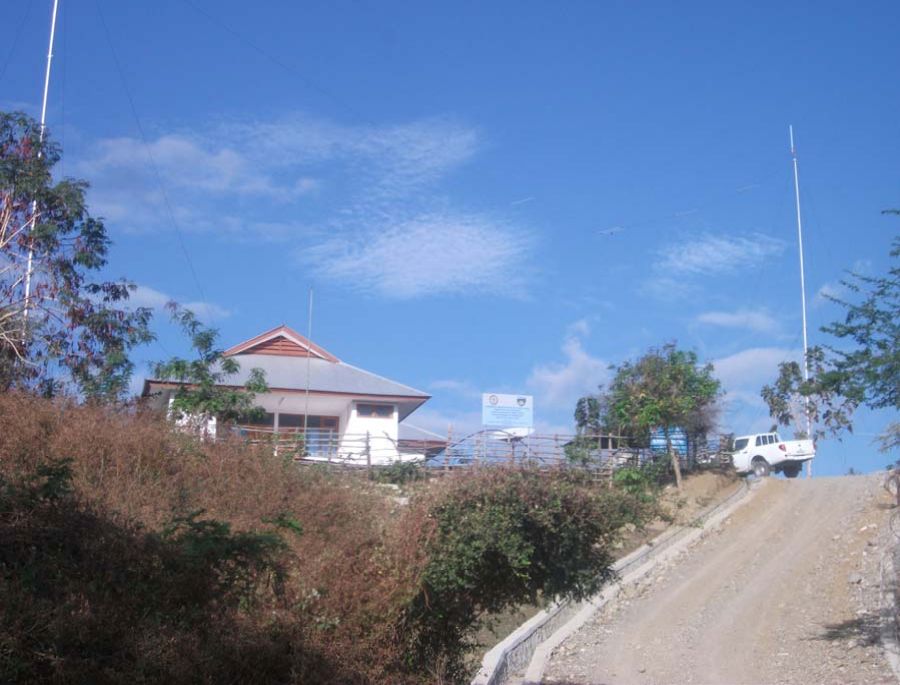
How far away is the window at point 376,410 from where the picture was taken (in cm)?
3269

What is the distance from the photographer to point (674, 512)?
29.0 meters

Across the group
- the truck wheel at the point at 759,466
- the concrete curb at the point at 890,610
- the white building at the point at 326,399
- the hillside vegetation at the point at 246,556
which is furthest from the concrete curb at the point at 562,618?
the white building at the point at 326,399

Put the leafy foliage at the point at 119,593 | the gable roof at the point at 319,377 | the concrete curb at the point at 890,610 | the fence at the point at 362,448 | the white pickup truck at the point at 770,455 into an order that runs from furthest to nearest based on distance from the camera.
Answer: the white pickup truck at the point at 770,455 < the gable roof at the point at 319,377 < the fence at the point at 362,448 < the concrete curb at the point at 890,610 < the leafy foliage at the point at 119,593

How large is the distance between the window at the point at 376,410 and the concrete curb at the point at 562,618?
32.5 feet

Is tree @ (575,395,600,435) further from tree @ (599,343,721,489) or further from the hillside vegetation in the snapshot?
the hillside vegetation

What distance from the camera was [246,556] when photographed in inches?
361

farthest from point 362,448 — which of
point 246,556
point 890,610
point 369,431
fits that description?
point 246,556

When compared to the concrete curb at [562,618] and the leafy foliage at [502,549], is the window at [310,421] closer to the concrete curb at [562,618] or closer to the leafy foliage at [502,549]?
the concrete curb at [562,618]

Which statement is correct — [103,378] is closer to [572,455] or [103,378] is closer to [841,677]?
[572,455]

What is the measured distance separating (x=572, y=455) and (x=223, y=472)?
4911mm

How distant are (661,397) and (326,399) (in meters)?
11.0

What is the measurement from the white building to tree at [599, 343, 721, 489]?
614 cm

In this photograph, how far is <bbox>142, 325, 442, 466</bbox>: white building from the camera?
3030cm

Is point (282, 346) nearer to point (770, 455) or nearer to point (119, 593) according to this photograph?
point (770, 455)
